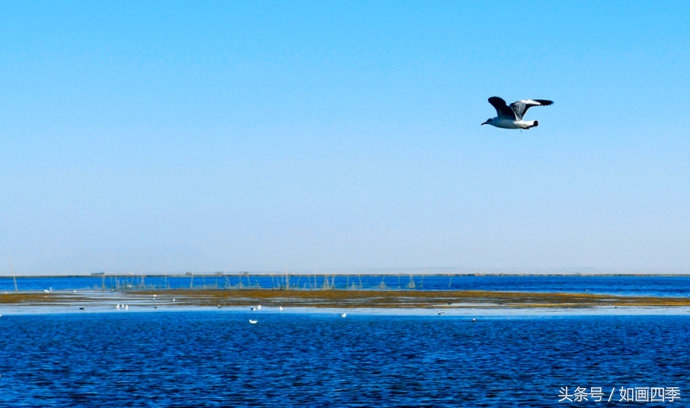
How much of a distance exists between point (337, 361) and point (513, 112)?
12175 millimetres

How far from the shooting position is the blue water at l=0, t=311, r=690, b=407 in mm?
29438

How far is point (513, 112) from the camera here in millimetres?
34344

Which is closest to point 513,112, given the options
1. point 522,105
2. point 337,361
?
point 522,105

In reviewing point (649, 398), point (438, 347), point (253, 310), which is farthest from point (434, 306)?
point (649, 398)

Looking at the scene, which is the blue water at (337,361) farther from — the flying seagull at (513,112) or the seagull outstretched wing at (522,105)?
the seagull outstretched wing at (522,105)

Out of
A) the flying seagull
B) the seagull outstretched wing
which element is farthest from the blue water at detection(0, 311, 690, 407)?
the seagull outstretched wing

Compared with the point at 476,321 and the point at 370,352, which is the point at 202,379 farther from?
the point at 476,321

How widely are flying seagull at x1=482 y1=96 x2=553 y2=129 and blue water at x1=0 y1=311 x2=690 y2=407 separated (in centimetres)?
874

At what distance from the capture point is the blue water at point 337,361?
29.4 m

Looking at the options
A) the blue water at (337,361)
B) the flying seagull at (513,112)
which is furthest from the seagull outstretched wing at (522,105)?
the blue water at (337,361)

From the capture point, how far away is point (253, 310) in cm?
7650

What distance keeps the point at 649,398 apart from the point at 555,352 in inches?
536

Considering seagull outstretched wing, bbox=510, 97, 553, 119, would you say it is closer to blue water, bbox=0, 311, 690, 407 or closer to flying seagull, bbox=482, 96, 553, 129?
flying seagull, bbox=482, 96, 553, 129

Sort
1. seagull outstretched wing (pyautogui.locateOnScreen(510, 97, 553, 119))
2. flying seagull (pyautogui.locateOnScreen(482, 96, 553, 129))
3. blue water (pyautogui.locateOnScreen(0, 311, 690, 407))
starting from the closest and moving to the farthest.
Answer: blue water (pyautogui.locateOnScreen(0, 311, 690, 407)), flying seagull (pyautogui.locateOnScreen(482, 96, 553, 129)), seagull outstretched wing (pyautogui.locateOnScreen(510, 97, 553, 119))
